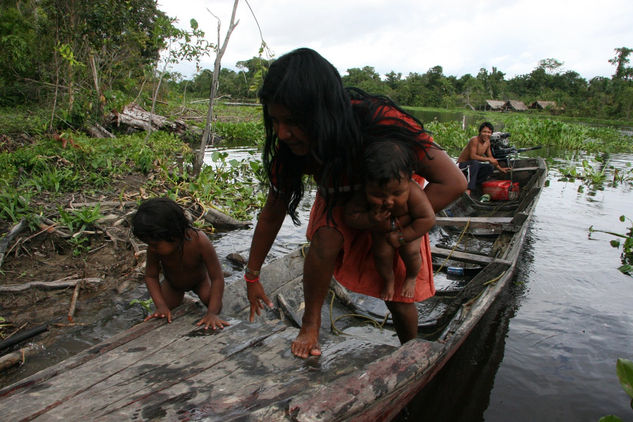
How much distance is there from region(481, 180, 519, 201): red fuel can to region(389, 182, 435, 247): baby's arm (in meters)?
5.07

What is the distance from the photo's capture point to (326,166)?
1427 mm

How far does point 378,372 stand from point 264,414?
1.45 ft

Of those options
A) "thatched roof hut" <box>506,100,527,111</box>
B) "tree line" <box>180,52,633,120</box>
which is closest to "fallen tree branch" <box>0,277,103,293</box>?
"tree line" <box>180,52,633,120</box>

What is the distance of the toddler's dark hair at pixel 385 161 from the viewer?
143cm

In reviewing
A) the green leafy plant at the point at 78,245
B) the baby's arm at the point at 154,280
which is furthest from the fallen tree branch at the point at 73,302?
the baby's arm at the point at 154,280

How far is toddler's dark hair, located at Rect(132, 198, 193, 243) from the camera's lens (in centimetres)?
208

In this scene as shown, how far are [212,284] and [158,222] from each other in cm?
45

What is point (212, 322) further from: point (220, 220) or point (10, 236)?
point (220, 220)

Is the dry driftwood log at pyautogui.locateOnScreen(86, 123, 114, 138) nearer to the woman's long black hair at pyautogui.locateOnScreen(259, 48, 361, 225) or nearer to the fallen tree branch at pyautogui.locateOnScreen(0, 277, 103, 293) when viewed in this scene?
the fallen tree branch at pyautogui.locateOnScreen(0, 277, 103, 293)

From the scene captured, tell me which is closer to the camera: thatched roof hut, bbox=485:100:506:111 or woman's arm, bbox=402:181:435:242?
woman's arm, bbox=402:181:435:242

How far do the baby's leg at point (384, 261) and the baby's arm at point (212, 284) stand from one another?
0.80 meters

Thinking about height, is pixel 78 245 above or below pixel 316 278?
below

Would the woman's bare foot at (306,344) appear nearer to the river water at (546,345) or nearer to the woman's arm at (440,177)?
the woman's arm at (440,177)

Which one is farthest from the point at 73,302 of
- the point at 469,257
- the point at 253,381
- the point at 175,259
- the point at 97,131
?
the point at 97,131
